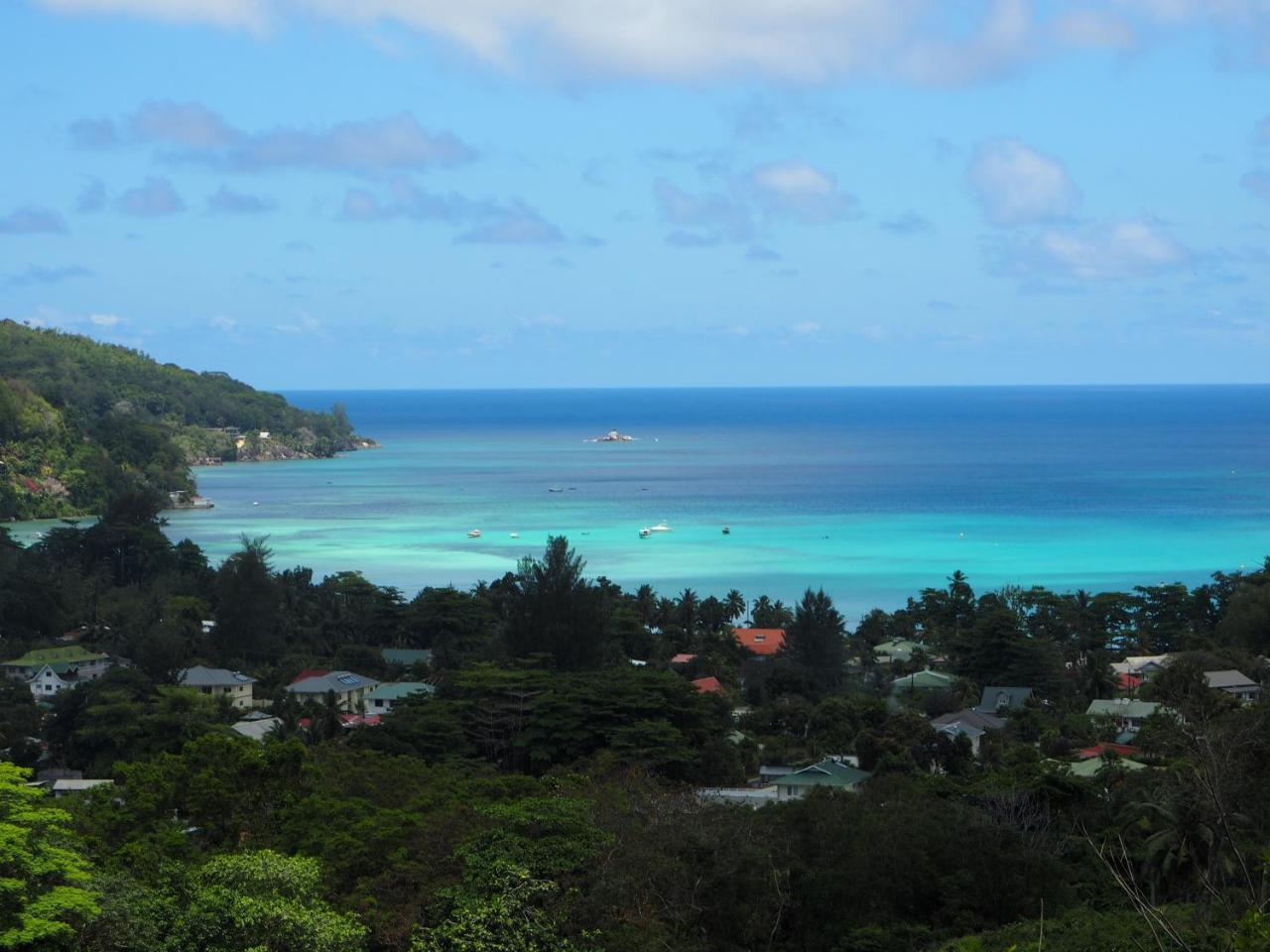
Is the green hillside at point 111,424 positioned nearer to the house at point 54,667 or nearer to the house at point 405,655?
the house at point 54,667

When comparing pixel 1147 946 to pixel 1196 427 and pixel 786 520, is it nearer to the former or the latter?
pixel 786 520

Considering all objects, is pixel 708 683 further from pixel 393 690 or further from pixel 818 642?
pixel 393 690

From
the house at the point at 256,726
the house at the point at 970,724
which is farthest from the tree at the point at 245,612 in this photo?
the house at the point at 970,724

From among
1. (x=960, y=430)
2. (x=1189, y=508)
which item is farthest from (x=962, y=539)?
(x=960, y=430)

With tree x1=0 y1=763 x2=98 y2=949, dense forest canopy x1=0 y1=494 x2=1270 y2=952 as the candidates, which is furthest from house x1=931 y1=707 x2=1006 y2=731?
tree x1=0 y1=763 x2=98 y2=949

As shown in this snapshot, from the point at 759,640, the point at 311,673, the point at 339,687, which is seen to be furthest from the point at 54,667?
the point at 759,640
